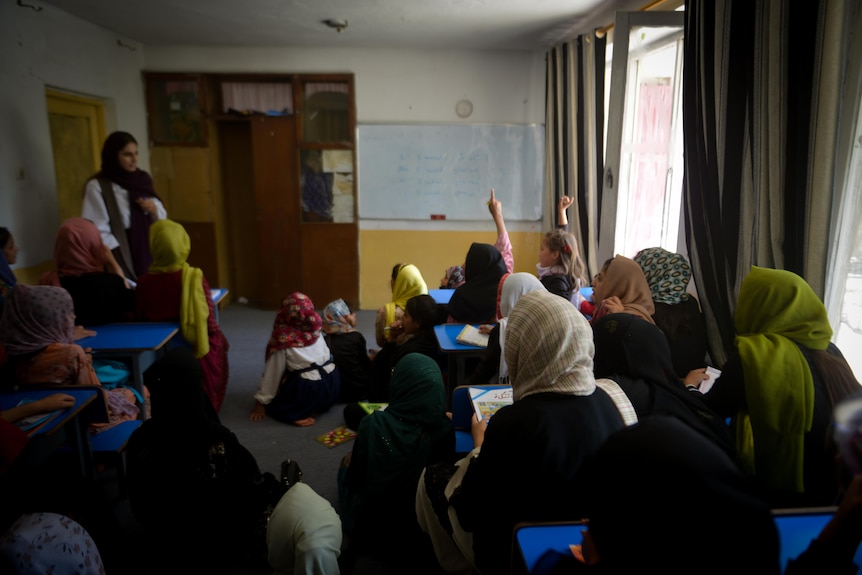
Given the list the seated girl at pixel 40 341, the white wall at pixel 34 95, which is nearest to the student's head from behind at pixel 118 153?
the white wall at pixel 34 95

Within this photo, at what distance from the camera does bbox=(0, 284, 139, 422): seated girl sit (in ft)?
7.13

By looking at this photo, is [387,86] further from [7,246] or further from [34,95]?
[7,246]

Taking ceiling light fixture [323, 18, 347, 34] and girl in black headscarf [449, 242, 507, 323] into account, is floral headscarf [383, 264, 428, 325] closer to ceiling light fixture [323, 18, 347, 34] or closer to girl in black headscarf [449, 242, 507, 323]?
girl in black headscarf [449, 242, 507, 323]

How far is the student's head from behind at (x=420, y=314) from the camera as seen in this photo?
10.5 ft

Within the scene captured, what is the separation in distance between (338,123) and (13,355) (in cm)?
400

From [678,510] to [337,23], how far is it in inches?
178

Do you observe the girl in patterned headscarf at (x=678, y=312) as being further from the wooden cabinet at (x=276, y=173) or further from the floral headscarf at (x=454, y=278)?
the wooden cabinet at (x=276, y=173)

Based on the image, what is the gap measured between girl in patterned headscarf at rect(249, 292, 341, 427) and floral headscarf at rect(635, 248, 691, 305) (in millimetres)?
1865

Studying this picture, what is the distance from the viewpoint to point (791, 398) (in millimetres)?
1560

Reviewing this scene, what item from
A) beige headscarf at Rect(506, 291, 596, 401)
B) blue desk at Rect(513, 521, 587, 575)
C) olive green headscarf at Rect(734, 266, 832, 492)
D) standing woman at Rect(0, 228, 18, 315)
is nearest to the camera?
blue desk at Rect(513, 521, 587, 575)

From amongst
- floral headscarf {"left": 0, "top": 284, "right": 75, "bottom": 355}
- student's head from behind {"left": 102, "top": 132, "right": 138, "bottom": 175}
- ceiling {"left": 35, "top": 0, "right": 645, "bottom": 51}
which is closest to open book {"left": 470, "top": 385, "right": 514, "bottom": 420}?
floral headscarf {"left": 0, "top": 284, "right": 75, "bottom": 355}

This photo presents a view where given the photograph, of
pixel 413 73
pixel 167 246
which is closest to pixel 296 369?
pixel 167 246

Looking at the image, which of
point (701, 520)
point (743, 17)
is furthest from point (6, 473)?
point (743, 17)

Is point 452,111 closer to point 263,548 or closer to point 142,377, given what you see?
point 142,377
